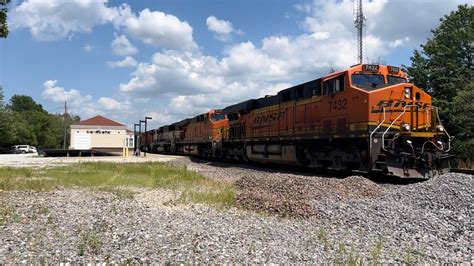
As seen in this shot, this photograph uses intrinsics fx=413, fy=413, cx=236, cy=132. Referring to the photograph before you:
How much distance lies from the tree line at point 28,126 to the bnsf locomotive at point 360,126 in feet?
202

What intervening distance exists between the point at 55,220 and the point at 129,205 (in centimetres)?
200

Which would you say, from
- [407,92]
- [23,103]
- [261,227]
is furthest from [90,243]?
[23,103]

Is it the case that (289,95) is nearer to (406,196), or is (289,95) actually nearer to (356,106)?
(356,106)

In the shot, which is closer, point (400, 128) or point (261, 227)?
point (261, 227)

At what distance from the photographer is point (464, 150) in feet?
67.4

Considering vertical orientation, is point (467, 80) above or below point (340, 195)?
above

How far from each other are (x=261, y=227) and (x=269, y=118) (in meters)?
14.5

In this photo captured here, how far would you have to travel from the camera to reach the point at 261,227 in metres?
6.82

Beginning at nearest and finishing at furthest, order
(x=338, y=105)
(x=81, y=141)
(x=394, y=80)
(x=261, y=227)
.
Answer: (x=261, y=227) → (x=394, y=80) → (x=338, y=105) → (x=81, y=141)

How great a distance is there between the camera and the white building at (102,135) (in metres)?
61.8

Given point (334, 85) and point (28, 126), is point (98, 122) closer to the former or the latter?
point (28, 126)

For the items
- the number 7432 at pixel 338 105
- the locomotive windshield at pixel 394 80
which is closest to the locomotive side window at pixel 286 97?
the number 7432 at pixel 338 105

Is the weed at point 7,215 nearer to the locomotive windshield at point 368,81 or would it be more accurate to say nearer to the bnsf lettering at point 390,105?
the bnsf lettering at point 390,105

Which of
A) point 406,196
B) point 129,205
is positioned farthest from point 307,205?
point 129,205
